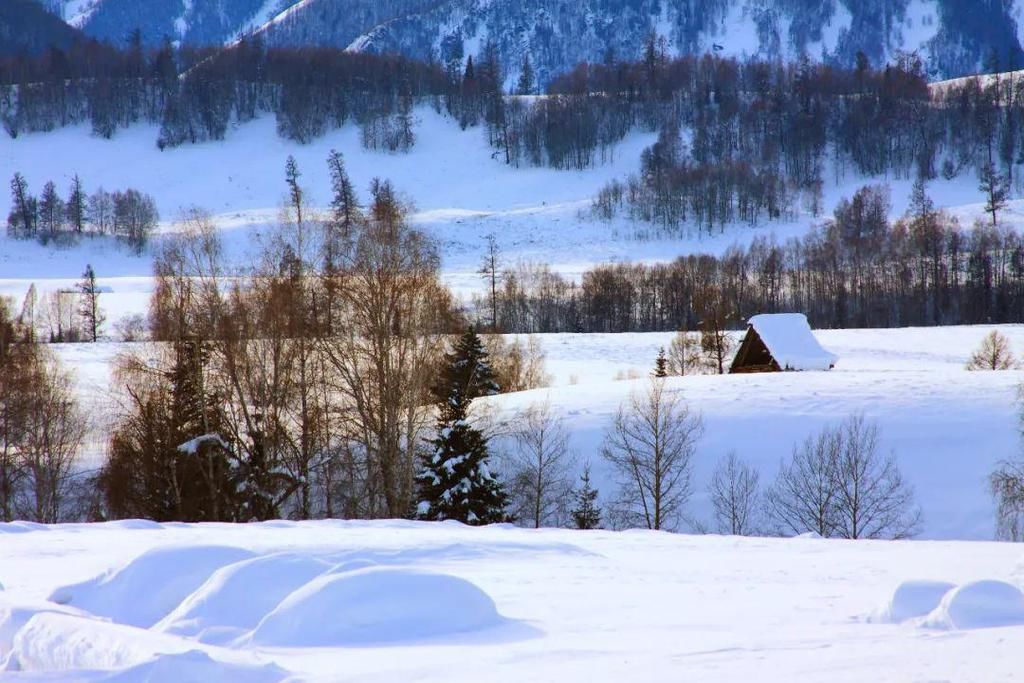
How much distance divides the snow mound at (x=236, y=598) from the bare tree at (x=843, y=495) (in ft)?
69.9

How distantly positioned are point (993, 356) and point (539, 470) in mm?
33335

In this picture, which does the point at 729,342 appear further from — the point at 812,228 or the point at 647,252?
the point at 812,228

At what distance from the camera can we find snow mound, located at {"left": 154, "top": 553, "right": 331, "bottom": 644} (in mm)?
8969

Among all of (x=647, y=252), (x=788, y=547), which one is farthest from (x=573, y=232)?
(x=788, y=547)

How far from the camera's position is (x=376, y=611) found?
→ 9.09 metres

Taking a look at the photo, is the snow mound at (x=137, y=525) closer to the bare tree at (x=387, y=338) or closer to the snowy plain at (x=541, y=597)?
the snowy plain at (x=541, y=597)

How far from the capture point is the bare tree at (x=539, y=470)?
31172 mm

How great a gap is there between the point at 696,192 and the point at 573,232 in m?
23.4

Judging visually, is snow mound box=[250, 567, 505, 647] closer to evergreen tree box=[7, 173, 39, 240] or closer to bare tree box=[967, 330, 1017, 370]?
bare tree box=[967, 330, 1017, 370]

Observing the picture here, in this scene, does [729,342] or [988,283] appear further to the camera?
[988,283]

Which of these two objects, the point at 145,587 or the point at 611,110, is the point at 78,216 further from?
the point at 145,587

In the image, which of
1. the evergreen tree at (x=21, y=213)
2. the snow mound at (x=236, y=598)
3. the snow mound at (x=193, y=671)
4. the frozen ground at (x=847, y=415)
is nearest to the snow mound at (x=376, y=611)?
the snow mound at (x=236, y=598)

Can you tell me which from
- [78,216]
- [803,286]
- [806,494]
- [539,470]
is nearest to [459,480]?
[539,470]

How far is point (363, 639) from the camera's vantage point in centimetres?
878
